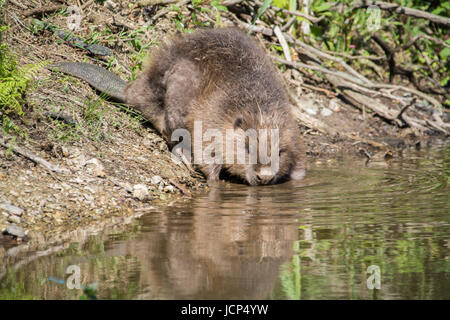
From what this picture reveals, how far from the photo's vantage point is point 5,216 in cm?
391

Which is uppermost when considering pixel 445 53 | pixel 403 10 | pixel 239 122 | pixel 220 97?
pixel 403 10

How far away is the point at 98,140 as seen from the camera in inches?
219

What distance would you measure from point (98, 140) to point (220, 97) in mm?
1302

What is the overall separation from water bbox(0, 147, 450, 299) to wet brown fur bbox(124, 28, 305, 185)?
775mm

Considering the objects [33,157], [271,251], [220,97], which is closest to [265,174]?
[220,97]

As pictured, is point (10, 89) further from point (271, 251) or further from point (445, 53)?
point (445, 53)

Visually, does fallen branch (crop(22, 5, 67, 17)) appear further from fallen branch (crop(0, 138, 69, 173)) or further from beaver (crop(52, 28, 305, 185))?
fallen branch (crop(0, 138, 69, 173))

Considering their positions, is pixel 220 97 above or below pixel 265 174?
above

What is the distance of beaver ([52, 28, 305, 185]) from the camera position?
225 inches

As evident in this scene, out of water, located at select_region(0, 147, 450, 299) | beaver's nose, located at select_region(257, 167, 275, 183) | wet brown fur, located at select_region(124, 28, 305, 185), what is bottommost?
water, located at select_region(0, 147, 450, 299)

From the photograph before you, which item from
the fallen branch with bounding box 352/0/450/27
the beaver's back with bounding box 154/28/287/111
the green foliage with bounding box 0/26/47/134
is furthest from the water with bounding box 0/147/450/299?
the fallen branch with bounding box 352/0/450/27

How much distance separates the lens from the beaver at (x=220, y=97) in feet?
18.8

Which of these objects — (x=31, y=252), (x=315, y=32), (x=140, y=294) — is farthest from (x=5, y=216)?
(x=315, y=32)
